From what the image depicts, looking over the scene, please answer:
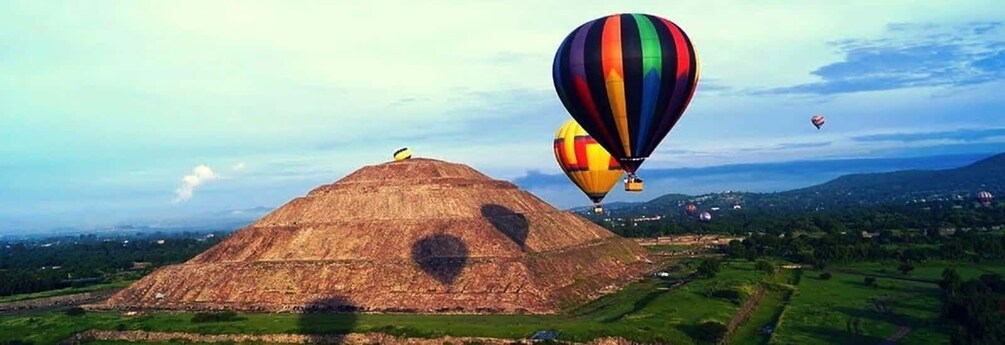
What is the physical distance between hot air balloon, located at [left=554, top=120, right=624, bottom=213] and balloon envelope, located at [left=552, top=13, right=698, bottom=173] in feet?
64.2

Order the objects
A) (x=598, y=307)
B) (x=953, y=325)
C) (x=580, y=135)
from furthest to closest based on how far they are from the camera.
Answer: (x=598, y=307)
(x=580, y=135)
(x=953, y=325)

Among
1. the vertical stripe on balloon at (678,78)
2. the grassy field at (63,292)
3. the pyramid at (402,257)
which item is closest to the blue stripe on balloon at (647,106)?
the vertical stripe on balloon at (678,78)

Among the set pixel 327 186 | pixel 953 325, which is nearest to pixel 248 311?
pixel 327 186

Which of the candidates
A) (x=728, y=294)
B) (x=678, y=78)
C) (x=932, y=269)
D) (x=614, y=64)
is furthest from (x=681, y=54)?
(x=932, y=269)

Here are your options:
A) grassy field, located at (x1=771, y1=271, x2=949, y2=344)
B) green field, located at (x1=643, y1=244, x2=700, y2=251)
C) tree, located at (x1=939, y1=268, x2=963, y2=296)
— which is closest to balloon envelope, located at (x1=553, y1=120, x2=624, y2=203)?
grassy field, located at (x1=771, y1=271, x2=949, y2=344)

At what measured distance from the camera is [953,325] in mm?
55062

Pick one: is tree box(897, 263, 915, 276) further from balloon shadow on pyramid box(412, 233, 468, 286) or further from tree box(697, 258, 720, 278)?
balloon shadow on pyramid box(412, 233, 468, 286)

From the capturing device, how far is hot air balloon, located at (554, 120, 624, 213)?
61438 millimetres

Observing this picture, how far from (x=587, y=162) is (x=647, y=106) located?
21963mm

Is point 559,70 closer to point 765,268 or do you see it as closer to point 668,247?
point 765,268

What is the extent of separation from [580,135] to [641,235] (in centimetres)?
10636

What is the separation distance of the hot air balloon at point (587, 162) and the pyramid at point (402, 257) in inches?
434

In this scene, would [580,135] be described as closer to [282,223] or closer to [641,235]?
[282,223]

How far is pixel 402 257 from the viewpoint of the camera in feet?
258
